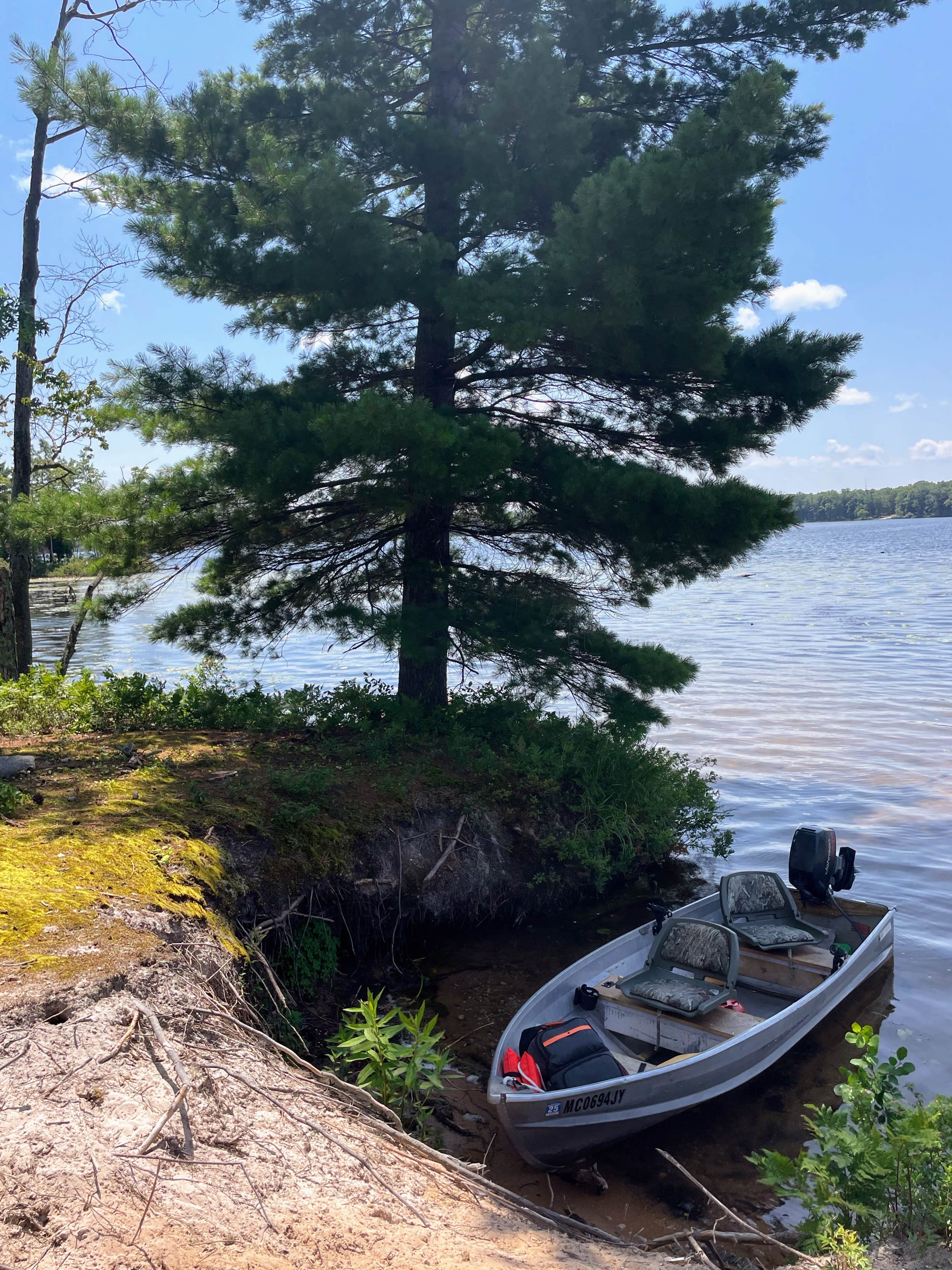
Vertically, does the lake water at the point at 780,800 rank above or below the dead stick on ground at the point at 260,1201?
below

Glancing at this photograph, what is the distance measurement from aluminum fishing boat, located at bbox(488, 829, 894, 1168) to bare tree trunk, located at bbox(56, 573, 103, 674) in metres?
6.10

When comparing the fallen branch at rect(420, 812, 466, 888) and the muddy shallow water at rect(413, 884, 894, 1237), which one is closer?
the muddy shallow water at rect(413, 884, 894, 1237)

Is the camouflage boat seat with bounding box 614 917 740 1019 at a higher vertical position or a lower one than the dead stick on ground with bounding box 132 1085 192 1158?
lower

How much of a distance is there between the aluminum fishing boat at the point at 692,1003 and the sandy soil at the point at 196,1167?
1.56 m

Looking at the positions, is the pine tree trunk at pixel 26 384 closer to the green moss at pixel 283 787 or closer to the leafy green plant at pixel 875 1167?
the green moss at pixel 283 787

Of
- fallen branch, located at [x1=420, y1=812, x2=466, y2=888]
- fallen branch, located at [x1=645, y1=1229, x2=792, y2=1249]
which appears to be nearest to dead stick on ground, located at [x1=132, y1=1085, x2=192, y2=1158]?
fallen branch, located at [x1=645, y1=1229, x2=792, y2=1249]

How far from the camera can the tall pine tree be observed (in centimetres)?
778

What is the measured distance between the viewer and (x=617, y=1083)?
5.63m

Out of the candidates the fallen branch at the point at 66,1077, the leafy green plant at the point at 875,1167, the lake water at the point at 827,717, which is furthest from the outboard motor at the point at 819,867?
the fallen branch at the point at 66,1077

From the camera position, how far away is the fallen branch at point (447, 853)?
26.6ft

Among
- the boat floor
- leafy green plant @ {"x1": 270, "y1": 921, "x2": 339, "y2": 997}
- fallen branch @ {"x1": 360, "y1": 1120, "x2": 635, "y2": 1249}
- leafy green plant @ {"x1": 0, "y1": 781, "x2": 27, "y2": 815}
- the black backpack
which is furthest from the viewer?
leafy green plant @ {"x1": 270, "y1": 921, "x2": 339, "y2": 997}

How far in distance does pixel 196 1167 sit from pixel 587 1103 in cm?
292

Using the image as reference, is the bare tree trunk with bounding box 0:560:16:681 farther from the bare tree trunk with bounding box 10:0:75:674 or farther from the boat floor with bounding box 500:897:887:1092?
the boat floor with bounding box 500:897:887:1092

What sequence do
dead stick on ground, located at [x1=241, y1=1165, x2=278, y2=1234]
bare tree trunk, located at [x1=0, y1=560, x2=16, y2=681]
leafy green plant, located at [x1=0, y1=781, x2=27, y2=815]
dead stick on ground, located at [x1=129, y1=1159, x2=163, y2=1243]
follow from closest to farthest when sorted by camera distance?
dead stick on ground, located at [x1=129, y1=1159, x2=163, y2=1243] < dead stick on ground, located at [x1=241, y1=1165, x2=278, y2=1234] < leafy green plant, located at [x1=0, y1=781, x2=27, y2=815] < bare tree trunk, located at [x1=0, y1=560, x2=16, y2=681]
